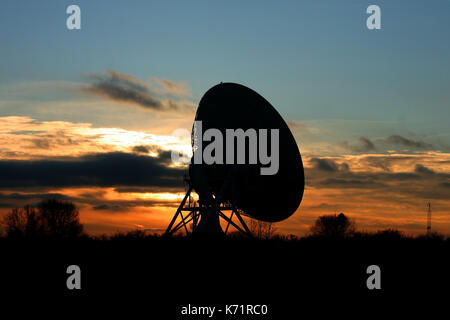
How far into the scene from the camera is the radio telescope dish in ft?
123

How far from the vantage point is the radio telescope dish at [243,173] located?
37.5 m

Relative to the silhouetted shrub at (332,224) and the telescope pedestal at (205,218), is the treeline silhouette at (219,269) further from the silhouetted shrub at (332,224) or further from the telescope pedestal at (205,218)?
the silhouetted shrub at (332,224)

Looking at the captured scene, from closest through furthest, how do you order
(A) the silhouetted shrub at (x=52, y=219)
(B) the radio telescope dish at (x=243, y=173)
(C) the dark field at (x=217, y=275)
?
1. (C) the dark field at (x=217, y=275)
2. (B) the radio telescope dish at (x=243, y=173)
3. (A) the silhouetted shrub at (x=52, y=219)

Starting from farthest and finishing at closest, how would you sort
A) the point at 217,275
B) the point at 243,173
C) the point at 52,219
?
the point at 52,219, the point at 243,173, the point at 217,275

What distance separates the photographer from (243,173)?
38.4m

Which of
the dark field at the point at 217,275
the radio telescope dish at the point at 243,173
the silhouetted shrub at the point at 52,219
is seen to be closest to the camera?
the dark field at the point at 217,275

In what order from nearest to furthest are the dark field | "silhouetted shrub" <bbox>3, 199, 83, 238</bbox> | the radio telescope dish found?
the dark field
the radio telescope dish
"silhouetted shrub" <bbox>3, 199, 83, 238</bbox>

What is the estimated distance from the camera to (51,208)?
7988cm

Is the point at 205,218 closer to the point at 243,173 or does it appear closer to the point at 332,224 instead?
the point at 243,173

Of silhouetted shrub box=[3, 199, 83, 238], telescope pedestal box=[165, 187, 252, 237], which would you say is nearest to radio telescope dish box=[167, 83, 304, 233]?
telescope pedestal box=[165, 187, 252, 237]

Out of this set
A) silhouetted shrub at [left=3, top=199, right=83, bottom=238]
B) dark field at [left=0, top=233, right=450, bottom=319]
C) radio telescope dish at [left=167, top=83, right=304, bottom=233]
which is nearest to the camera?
dark field at [left=0, top=233, right=450, bottom=319]

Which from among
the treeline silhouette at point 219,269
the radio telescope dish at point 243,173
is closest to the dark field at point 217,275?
the treeline silhouette at point 219,269

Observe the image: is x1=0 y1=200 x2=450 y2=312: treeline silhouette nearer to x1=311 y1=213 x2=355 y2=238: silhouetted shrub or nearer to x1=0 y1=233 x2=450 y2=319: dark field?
x1=0 y1=233 x2=450 y2=319: dark field

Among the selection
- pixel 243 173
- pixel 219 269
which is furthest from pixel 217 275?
pixel 243 173
